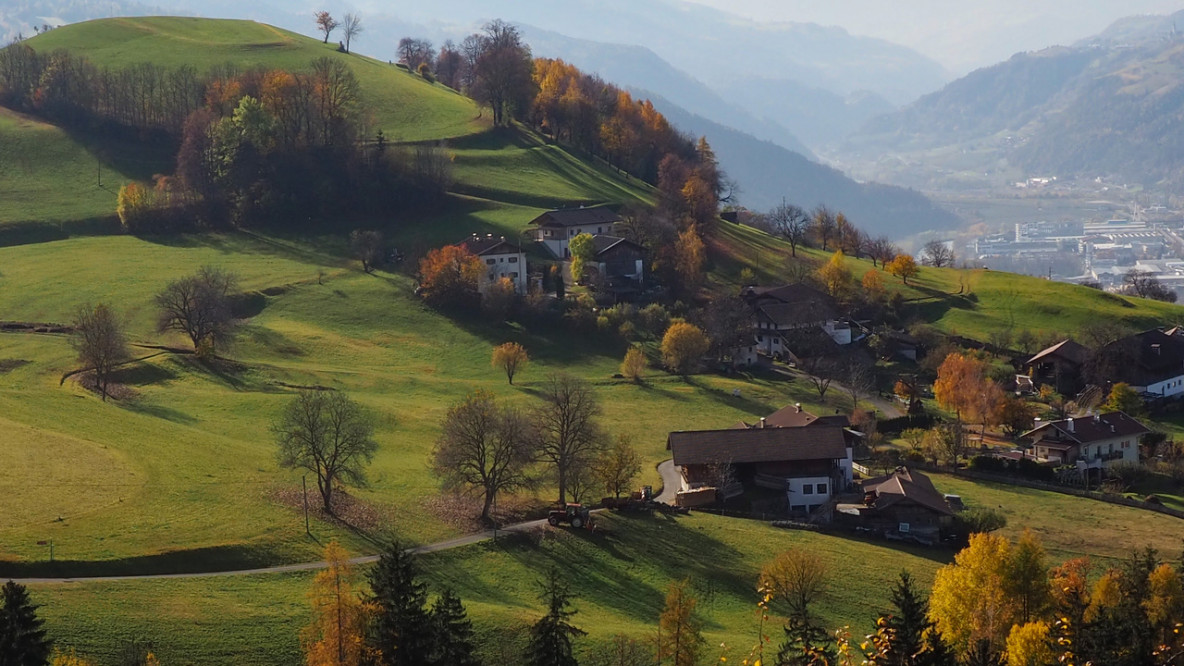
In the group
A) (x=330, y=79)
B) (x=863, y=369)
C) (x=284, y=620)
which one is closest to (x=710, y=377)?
→ (x=863, y=369)

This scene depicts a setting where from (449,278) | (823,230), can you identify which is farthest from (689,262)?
(823,230)

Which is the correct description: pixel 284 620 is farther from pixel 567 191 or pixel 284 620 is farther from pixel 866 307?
pixel 567 191

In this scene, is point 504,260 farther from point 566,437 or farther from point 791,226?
point 566,437

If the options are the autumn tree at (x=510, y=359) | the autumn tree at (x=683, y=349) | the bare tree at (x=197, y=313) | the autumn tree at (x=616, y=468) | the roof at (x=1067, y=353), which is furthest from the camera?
the roof at (x=1067, y=353)

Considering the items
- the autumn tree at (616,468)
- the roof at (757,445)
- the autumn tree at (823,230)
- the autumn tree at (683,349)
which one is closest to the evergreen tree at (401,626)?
A: the autumn tree at (616,468)

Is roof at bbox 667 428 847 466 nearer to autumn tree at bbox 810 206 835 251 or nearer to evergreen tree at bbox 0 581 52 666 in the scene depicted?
evergreen tree at bbox 0 581 52 666

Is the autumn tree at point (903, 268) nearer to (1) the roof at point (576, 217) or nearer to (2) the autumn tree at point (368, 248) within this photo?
(1) the roof at point (576, 217)
